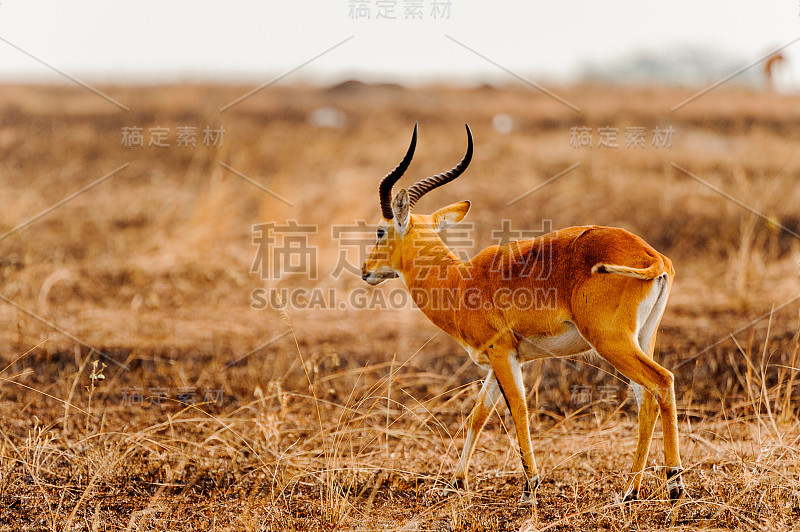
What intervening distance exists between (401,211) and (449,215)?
1.85ft

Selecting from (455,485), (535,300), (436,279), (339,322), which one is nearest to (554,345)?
(535,300)

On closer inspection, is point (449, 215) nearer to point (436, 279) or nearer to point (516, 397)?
point (436, 279)

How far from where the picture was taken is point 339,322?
10.1m

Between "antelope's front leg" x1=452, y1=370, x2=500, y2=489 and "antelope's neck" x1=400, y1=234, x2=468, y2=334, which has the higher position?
"antelope's neck" x1=400, y1=234, x2=468, y2=334

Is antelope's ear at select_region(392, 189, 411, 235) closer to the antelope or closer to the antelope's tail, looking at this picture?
the antelope

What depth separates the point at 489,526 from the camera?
4914 millimetres

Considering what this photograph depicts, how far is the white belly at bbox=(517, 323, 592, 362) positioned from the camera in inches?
196

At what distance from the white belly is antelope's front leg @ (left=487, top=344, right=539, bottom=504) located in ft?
0.39

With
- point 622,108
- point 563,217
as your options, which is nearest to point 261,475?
point 563,217

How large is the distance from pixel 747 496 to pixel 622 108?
17687 millimetres

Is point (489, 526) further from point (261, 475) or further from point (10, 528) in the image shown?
point (10, 528)

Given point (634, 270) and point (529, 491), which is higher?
point (634, 270)

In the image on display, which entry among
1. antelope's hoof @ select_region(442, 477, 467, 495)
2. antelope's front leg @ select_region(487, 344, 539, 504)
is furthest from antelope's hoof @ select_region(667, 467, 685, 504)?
Answer: antelope's hoof @ select_region(442, 477, 467, 495)

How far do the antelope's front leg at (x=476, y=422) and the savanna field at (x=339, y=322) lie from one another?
162 mm
